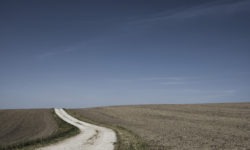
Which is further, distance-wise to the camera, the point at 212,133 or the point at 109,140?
the point at 212,133

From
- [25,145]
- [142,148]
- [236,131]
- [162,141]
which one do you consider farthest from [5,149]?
[236,131]

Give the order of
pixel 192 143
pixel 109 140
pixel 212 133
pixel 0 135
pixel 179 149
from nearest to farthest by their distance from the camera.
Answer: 1. pixel 179 149
2. pixel 192 143
3. pixel 109 140
4. pixel 212 133
5. pixel 0 135

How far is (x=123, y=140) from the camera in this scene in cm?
2175

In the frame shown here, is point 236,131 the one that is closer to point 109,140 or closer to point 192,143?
point 192,143

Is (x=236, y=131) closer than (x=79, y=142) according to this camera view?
No

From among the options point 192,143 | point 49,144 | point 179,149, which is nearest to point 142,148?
point 179,149

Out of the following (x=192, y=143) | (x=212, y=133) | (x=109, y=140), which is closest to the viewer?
(x=192, y=143)

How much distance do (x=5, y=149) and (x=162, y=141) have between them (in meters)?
11.0

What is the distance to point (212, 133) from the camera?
23.7m

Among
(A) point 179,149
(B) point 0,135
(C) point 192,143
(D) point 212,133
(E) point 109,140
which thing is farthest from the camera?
(B) point 0,135

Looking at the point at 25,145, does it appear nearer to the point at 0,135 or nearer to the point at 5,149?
the point at 5,149

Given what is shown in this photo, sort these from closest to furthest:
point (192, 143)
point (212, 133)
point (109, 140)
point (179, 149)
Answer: point (179, 149) → point (192, 143) → point (109, 140) → point (212, 133)

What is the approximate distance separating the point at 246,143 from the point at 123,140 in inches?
344

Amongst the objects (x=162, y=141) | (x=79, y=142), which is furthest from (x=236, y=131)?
(x=79, y=142)
